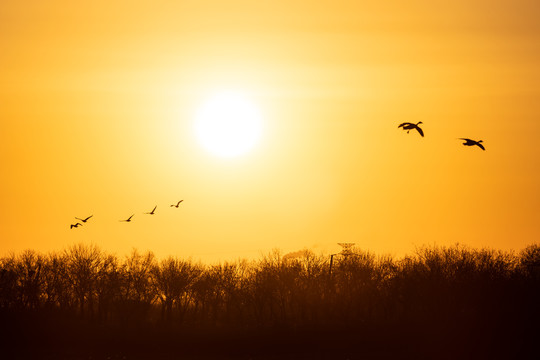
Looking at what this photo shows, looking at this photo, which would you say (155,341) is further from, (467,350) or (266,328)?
(467,350)

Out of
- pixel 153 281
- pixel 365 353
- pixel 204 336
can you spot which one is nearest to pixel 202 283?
pixel 153 281

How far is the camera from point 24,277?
10888cm

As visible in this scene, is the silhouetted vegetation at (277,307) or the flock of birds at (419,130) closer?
the flock of birds at (419,130)

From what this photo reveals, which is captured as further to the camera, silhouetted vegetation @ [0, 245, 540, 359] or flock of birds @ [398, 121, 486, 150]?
silhouetted vegetation @ [0, 245, 540, 359]

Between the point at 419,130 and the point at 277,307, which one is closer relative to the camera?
the point at 419,130

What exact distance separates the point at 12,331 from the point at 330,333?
1234 inches

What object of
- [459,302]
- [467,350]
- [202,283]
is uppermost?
[202,283]

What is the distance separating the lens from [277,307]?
11119cm

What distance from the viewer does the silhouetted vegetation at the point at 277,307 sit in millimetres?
89812

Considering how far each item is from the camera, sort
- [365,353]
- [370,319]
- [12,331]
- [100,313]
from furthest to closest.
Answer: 1. [100,313]
2. [370,319]
3. [12,331]
4. [365,353]

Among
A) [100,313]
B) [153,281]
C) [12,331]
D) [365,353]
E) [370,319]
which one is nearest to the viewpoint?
[365,353]

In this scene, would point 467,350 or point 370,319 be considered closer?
point 467,350

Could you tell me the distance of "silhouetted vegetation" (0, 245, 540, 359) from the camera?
8981 centimetres

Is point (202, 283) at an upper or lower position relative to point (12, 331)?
upper
